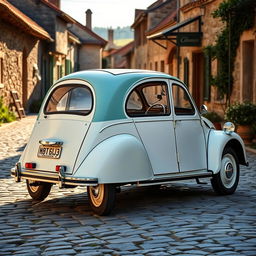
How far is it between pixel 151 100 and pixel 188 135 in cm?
65

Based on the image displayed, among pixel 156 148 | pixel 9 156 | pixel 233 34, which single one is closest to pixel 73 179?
pixel 156 148

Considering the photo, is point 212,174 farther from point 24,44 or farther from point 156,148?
Answer: point 24,44

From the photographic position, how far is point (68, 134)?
792 centimetres

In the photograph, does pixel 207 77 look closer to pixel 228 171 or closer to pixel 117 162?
pixel 228 171

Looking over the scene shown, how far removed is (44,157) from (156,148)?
1.27 m

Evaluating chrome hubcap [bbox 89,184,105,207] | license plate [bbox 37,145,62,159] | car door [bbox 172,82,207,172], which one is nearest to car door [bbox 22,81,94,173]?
license plate [bbox 37,145,62,159]

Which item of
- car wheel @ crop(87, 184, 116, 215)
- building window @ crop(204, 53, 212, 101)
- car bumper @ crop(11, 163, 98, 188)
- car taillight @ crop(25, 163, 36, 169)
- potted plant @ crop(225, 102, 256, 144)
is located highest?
building window @ crop(204, 53, 212, 101)

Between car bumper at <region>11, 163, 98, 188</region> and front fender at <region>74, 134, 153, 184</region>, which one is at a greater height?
front fender at <region>74, 134, 153, 184</region>

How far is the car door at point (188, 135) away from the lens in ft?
28.1

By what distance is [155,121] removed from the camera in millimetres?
8305

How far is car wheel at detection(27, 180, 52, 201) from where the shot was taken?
858 cm

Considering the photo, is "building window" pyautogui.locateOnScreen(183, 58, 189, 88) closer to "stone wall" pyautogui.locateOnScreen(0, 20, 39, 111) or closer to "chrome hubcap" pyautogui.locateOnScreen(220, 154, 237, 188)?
"stone wall" pyautogui.locateOnScreen(0, 20, 39, 111)

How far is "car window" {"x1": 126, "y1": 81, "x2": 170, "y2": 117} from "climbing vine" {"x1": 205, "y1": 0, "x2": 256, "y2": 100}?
28.4ft

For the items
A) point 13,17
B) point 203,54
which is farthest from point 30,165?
point 203,54
